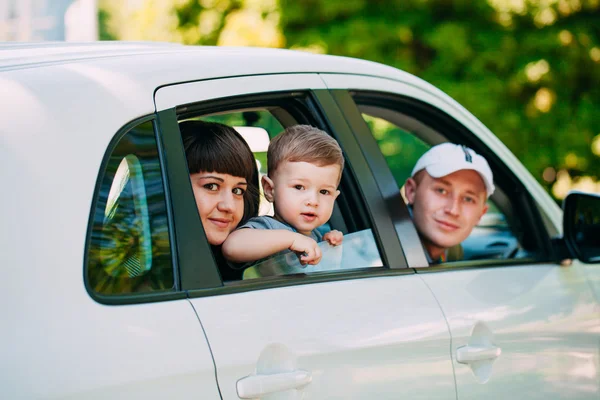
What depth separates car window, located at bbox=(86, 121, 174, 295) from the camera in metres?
1.89

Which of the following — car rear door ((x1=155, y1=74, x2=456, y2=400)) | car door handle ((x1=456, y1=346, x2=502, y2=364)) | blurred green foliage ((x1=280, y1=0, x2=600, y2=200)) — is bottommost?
car door handle ((x1=456, y1=346, x2=502, y2=364))

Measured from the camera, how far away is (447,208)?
3.40m

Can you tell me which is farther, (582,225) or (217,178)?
(582,225)

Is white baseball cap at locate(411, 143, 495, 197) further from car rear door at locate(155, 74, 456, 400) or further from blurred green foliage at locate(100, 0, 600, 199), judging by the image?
blurred green foliage at locate(100, 0, 600, 199)

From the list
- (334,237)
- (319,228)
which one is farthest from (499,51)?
(334,237)

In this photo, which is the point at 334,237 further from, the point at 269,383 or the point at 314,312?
the point at 269,383

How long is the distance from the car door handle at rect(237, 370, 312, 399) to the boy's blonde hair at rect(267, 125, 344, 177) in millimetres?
769

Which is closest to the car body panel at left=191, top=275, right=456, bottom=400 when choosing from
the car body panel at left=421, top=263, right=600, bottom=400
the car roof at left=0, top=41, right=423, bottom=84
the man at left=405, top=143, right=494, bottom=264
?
the car body panel at left=421, top=263, right=600, bottom=400

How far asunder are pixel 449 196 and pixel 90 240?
75.6 inches

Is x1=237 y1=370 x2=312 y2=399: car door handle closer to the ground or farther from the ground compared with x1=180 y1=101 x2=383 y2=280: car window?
closer to the ground

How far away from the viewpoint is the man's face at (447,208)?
11.1ft

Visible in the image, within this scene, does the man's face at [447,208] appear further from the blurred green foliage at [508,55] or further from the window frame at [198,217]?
the blurred green foliage at [508,55]

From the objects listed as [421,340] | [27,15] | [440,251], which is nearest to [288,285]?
[421,340]

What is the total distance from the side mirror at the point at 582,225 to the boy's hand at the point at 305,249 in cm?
128
